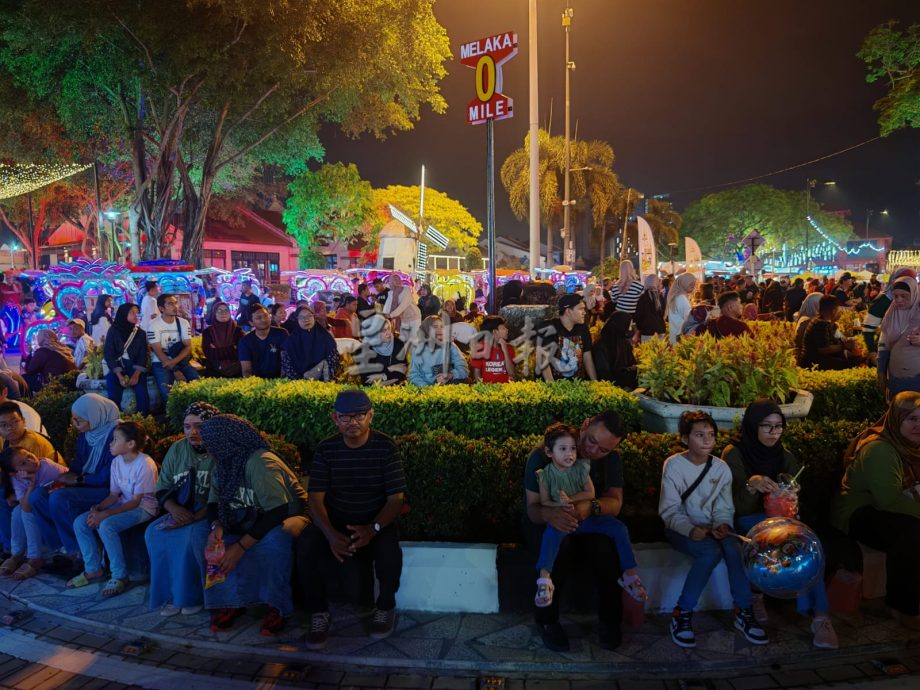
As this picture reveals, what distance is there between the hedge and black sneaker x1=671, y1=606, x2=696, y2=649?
209 cm

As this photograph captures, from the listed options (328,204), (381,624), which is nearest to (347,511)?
(381,624)

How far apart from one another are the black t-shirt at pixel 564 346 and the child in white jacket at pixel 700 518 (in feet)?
8.59

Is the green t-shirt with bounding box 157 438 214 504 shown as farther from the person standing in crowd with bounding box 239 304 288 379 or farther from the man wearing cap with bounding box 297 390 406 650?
the person standing in crowd with bounding box 239 304 288 379

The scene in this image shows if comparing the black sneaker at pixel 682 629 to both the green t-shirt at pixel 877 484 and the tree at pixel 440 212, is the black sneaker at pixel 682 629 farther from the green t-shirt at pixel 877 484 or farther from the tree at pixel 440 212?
the tree at pixel 440 212

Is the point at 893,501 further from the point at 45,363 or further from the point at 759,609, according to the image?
the point at 45,363

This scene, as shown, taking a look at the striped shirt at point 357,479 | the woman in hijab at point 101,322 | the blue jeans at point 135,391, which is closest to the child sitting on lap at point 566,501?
the striped shirt at point 357,479

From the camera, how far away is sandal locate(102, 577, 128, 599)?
15.1ft

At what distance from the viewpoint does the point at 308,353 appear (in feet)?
24.1

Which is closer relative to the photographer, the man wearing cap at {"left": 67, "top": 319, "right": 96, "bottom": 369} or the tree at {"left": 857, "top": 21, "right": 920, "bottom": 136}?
the man wearing cap at {"left": 67, "top": 319, "right": 96, "bottom": 369}

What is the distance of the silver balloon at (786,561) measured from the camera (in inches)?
135

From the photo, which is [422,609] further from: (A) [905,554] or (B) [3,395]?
(B) [3,395]

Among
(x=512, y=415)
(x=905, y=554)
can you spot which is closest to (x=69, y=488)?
(x=512, y=415)

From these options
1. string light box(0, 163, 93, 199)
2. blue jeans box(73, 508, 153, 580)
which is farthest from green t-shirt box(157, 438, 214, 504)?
string light box(0, 163, 93, 199)

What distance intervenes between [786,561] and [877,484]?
1.16m
